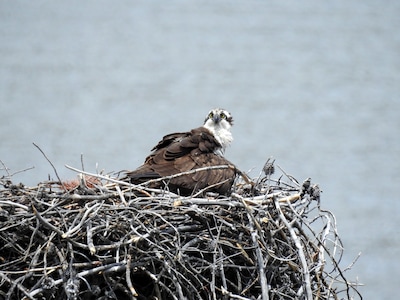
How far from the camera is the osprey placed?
4.39m

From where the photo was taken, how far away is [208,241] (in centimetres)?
392

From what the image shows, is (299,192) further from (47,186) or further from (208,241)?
(47,186)

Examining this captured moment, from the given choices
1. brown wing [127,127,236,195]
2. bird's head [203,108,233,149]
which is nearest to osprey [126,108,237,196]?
brown wing [127,127,236,195]

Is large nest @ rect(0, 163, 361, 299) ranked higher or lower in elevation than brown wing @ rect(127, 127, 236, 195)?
lower

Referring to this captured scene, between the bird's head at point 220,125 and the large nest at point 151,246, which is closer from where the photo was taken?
the large nest at point 151,246

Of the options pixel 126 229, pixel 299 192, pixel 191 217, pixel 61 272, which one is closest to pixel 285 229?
pixel 299 192

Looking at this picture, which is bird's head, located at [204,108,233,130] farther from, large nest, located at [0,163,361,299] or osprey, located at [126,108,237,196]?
large nest, located at [0,163,361,299]

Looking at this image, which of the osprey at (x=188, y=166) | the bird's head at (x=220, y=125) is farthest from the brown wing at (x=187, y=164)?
the bird's head at (x=220, y=125)

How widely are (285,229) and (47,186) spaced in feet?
4.22

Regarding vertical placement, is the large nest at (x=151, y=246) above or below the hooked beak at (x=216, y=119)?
below

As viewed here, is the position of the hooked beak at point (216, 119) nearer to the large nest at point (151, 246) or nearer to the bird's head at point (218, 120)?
the bird's head at point (218, 120)

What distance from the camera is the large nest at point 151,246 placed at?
3709 millimetres

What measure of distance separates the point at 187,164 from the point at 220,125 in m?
0.82

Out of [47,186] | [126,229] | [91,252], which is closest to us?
[91,252]
